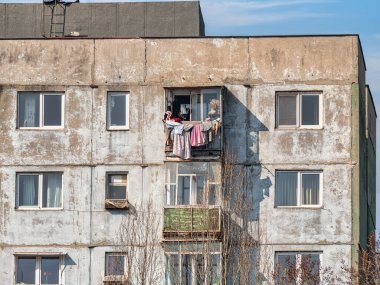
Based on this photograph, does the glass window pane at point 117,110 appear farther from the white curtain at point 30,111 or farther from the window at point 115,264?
the window at point 115,264

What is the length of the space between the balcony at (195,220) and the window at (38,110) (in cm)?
535

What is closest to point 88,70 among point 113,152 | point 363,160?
point 113,152

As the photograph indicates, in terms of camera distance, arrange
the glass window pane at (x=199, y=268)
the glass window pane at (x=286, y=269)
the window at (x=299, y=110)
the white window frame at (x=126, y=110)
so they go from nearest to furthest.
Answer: the glass window pane at (x=286, y=269) < the glass window pane at (x=199, y=268) < the window at (x=299, y=110) < the white window frame at (x=126, y=110)

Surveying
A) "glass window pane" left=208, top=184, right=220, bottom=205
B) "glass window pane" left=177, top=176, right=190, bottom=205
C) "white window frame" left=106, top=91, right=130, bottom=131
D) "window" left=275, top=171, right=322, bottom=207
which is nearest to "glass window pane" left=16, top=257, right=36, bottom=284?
"white window frame" left=106, top=91, right=130, bottom=131

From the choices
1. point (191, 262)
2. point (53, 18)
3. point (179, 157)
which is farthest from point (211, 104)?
point (53, 18)

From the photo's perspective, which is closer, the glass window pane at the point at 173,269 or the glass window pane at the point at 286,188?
the glass window pane at the point at 173,269

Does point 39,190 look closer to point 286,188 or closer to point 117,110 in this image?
point 117,110

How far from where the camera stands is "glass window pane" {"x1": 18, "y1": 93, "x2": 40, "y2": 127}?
187 feet

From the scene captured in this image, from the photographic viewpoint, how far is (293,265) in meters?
55.3

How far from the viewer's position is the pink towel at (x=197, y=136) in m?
55.3

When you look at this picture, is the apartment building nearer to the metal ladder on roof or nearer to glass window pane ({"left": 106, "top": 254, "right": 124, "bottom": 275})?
glass window pane ({"left": 106, "top": 254, "right": 124, "bottom": 275})

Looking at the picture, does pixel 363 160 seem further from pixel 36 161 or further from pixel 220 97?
pixel 36 161

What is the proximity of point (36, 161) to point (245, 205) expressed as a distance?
25.3 feet

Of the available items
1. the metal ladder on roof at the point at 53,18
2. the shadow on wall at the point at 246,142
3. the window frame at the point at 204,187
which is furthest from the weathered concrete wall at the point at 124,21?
the window frame at the point at 204,187
